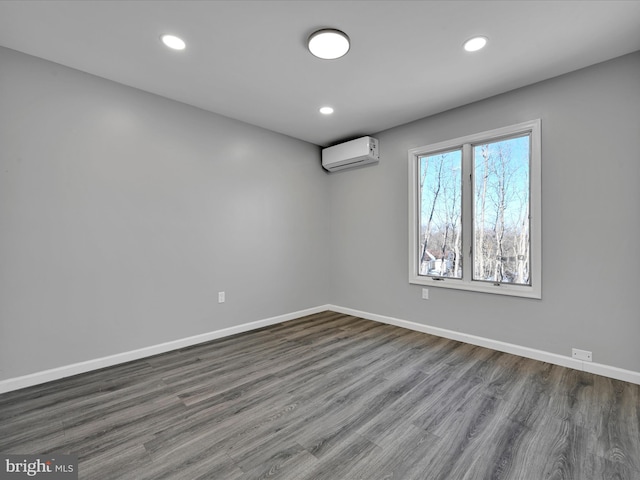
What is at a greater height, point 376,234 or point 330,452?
point 376,234

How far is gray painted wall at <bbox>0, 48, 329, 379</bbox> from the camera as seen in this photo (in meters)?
2.28

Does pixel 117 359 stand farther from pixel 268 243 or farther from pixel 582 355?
pixel 582 355

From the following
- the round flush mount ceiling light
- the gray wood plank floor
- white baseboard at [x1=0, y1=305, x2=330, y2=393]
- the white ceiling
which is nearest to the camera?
the gray wood plank floor

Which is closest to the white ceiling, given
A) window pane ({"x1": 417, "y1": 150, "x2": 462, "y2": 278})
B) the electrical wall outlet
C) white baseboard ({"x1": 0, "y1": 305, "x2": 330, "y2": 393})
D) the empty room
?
the empty room

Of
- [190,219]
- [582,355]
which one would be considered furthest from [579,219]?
[190,219]

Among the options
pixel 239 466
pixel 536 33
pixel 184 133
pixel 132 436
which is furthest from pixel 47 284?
pixel 536 33

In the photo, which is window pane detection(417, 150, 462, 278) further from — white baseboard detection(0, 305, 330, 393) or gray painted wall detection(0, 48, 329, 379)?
white baseboard detection(0, 305, 330, 393)

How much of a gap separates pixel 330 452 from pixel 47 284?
2.55m

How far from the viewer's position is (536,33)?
2.06 meters

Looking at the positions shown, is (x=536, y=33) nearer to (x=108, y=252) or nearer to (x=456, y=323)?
(x=456, y=323)

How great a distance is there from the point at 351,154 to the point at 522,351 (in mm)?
3033

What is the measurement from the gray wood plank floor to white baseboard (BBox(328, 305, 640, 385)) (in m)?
0.09

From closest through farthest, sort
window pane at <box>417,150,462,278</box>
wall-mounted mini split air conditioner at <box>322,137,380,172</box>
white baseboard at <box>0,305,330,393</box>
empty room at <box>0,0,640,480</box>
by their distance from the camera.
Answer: empty room at <box>0,0,640,480</box> → white baseboard at <box>0,305,330,393</box> → window pane at <box>417,150,462,278</box> → wall-mounted mini split air conditioner at <box>322,137,380,172</box>

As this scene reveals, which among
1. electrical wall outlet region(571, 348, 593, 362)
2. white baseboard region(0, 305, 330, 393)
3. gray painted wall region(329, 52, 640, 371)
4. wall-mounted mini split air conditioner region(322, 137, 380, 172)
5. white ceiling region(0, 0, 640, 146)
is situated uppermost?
white ceiling region(0, 0, 640, 146)
